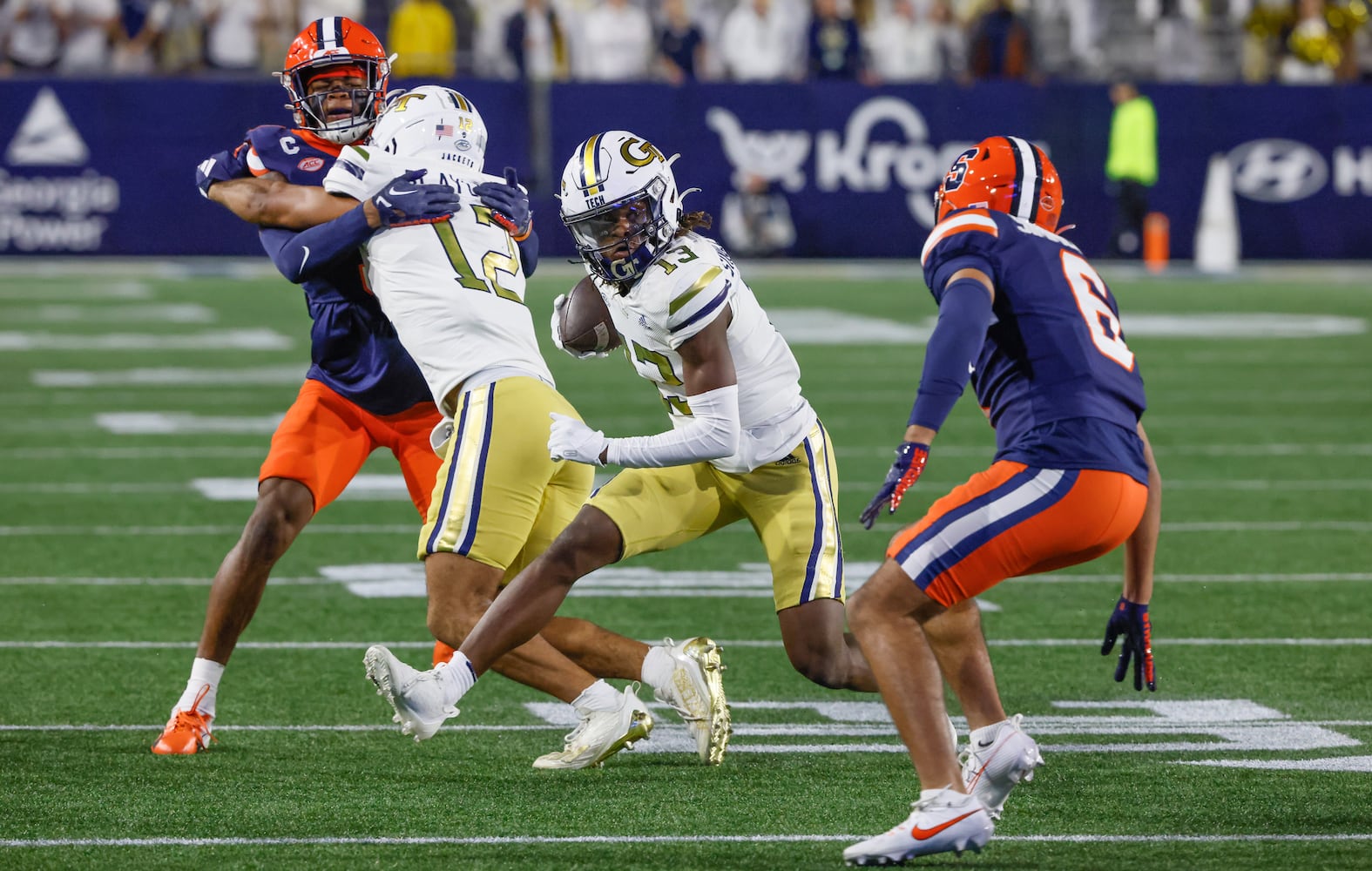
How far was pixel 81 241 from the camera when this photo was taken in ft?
69.1

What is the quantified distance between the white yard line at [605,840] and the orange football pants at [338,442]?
49.1 inches

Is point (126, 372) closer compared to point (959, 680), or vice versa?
point (959, 680)

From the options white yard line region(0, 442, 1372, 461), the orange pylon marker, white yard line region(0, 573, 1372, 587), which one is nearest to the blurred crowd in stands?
the orange pylon marker

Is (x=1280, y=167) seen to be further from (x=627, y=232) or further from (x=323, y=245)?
(x=627, y=232)

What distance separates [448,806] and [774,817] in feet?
2.30

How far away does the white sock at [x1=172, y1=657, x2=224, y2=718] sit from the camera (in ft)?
17.5

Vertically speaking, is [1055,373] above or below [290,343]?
above

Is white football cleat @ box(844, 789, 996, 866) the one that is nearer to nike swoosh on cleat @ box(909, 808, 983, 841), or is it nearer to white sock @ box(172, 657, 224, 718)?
nike swoosh on cleat @ box(909, 808, 983, 841)

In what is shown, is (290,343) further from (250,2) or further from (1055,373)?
(1055,373)

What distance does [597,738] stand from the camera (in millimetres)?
5105

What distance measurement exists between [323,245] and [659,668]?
4.26ft

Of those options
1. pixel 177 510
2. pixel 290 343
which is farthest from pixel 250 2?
pixel 177 510

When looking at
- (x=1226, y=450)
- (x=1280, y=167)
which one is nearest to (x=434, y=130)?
(x=1226, y=450)

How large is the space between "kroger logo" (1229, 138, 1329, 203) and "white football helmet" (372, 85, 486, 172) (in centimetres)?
1723
